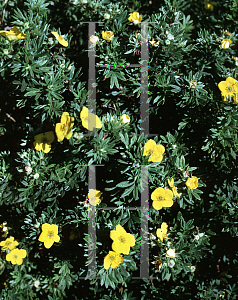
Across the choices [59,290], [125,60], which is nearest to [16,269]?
[59,290]

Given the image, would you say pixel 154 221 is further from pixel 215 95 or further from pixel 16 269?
pixel 16 269

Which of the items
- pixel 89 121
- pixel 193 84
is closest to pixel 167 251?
pixel 89 121

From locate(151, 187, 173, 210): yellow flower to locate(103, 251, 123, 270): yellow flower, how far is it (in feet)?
1.55

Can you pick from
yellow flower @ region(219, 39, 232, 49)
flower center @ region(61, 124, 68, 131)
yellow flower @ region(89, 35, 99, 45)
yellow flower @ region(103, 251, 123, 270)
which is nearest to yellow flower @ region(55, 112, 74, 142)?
flower center @ region(61, 124, 68, 131)

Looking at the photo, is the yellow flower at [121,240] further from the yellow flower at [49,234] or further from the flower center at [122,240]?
the yellow flower at [49,234]

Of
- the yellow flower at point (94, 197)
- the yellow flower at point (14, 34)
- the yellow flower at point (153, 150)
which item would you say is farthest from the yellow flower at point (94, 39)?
the yellow flower at point (94, 197)

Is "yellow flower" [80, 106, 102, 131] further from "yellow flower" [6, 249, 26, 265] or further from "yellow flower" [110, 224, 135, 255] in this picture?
"yellow flower" [6, 249, 26, 265]

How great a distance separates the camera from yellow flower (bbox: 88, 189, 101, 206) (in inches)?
86.2

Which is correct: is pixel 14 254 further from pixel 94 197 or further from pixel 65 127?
pixel 65 127

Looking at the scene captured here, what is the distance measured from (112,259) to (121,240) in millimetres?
163

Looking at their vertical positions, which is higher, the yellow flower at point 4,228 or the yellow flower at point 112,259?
the yellow flower at point 4,228

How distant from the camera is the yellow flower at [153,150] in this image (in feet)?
6.62

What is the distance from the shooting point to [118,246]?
2043mm

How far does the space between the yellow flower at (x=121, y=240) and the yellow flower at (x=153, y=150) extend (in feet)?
1.86
